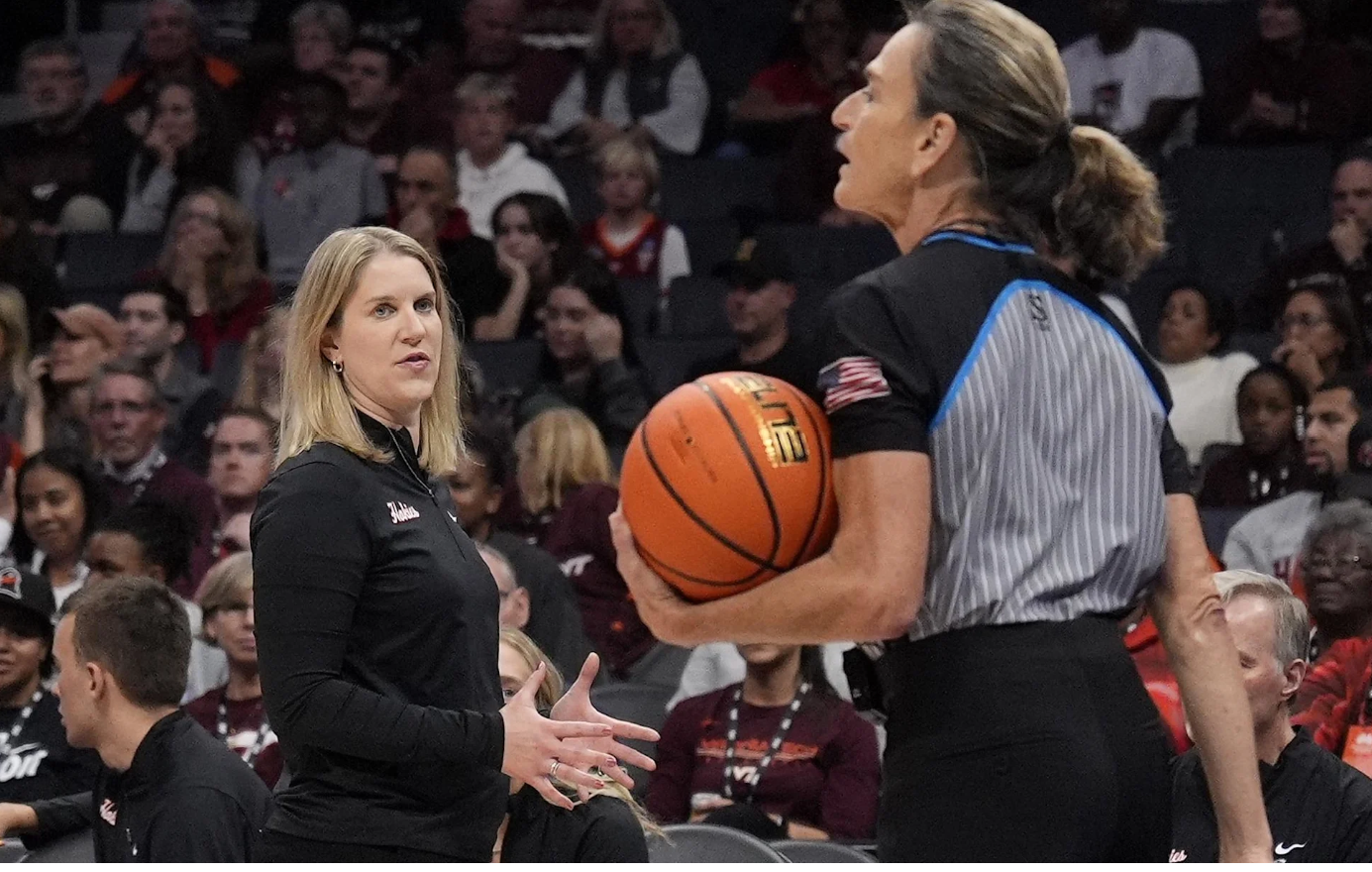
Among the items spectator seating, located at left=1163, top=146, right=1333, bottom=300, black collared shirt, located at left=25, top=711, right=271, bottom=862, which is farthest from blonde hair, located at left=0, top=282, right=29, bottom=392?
spectator seating, located at left=1163, top=146, right=1333, bottom=300

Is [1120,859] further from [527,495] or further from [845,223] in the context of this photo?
[845,223]

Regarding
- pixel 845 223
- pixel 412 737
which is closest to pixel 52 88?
pixel 845 223

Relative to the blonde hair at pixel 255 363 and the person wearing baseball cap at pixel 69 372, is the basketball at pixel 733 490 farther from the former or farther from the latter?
the person wearing baseball cap at pixel 69 372

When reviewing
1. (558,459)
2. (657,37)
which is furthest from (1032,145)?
(657,37)

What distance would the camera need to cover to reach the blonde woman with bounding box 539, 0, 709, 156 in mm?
9156

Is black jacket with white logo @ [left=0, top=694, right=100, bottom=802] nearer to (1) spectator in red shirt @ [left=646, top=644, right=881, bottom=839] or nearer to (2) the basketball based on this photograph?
(1) spectator in red shirt @ [left=646, top=644, right=881, bottom=839]

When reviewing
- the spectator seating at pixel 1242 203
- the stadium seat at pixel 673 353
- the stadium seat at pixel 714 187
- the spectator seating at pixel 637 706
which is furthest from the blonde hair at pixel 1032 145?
the stadium seat at pixel 714 187

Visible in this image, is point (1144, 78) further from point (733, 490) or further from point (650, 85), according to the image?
point (733, 490)

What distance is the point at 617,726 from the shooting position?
8.22 ft

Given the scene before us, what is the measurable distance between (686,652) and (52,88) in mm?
5254

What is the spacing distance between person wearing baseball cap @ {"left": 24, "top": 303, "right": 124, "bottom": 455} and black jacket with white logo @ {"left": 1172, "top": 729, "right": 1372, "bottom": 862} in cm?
496

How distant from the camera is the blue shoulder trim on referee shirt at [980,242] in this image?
7.11ft

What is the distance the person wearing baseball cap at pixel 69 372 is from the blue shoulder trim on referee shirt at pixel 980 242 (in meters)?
5.81

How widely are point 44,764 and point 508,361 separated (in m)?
2.98
